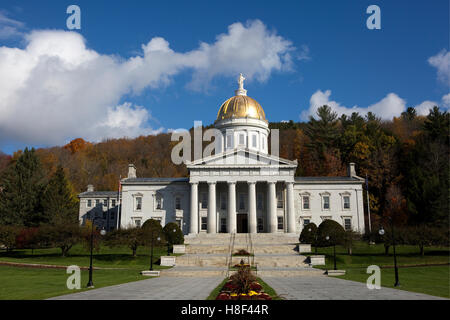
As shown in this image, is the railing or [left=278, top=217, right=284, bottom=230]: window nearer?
the railing

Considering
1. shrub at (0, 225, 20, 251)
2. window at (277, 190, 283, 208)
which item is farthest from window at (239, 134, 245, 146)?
shrub at (0, 225, 20, 251)

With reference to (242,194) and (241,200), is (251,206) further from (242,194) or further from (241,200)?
(242,194)

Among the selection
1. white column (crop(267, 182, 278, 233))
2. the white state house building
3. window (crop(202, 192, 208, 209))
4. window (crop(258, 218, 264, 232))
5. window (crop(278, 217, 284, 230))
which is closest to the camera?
white column (crop(267, 182, 278, 233))

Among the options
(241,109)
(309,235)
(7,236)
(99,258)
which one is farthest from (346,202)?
(7,236)

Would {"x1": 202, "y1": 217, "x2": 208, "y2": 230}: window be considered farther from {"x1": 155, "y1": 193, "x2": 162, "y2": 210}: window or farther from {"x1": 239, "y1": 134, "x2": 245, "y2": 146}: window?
{"x1": 239, "y1": 134, "x2": 245, "y2": 146}: window

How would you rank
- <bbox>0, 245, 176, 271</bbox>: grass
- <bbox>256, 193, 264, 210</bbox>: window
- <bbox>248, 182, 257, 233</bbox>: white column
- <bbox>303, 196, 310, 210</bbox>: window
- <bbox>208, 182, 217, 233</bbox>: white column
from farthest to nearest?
<bbox>303, 196, 310, 210</bbox>: window < <bbox>256, 193, 264, 210</bbox>: window < <bbox>208, 182, 217, 233</bbox>: white column < <bbox>248, 182, 257, 233</bbox>: white column < <bbox>0, 245, 176, 271</bbox>: grass

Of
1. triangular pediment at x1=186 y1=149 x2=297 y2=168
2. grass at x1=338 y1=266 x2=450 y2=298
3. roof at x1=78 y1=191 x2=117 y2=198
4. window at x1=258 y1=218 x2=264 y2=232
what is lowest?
grass at x1=338 y1=266 x2=450 y2=298

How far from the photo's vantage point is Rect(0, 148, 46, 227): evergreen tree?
5941 cm

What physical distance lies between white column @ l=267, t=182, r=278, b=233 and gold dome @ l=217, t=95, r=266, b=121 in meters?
15.5

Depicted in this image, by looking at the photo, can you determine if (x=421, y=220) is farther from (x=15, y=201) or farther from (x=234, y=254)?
(x=15, y=201)

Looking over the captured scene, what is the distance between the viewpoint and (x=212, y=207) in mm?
53031

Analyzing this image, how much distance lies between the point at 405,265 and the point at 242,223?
28071 mm

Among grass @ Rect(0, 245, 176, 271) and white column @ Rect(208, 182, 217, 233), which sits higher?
white column @ Rect(208, 182, 217, 233)

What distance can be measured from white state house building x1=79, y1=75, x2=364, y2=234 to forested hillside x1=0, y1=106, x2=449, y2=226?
34.8 ft
